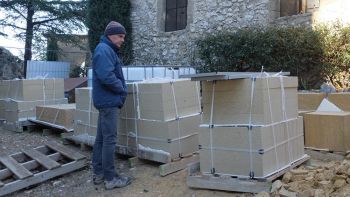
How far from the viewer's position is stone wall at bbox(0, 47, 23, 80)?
15.6 metres

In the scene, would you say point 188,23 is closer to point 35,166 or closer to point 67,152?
point 67,152

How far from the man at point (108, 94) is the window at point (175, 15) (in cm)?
744

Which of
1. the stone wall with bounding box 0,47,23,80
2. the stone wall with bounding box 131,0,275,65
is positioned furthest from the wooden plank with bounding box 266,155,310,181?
the stone wall with bounding box 0,47,23,80

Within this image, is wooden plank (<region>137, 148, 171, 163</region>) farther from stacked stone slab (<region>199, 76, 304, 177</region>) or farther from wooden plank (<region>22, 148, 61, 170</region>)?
wooden plank (<region>22, 148, 61, 170</region>)

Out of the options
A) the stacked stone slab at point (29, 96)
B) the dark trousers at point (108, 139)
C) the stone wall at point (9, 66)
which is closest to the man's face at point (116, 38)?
the dark trousers at point (108, 139)

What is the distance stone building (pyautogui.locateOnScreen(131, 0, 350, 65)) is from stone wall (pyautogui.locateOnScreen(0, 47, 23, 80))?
18.4 ft

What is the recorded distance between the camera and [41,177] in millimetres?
5027

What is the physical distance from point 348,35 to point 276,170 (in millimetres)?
4269

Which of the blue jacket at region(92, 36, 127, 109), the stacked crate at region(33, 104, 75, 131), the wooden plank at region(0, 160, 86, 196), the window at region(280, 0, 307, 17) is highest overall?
the window at region(280, 0, 307, 17)

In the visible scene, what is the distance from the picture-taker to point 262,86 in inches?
156

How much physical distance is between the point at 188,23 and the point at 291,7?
301 centimetres

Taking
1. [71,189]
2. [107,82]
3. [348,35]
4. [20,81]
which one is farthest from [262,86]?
[20,81]

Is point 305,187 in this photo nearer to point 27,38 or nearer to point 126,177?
point 126,177

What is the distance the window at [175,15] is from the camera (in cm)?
1202
